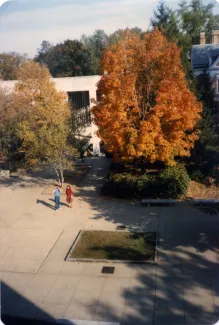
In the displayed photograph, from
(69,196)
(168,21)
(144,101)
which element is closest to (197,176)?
(144,101)

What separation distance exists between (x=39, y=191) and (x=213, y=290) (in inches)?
400

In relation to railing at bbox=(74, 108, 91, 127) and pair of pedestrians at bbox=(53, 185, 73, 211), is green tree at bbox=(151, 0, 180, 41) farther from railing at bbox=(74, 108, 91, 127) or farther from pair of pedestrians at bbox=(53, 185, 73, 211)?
pair of pedestrians at bbox=(53, 185, 73, 211)

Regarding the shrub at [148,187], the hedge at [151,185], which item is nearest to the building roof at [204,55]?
the hedge at [151,185]

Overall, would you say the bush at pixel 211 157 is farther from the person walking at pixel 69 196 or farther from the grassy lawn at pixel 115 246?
the person walking at pixel 69 196

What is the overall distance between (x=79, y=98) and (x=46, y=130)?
37.1 feet

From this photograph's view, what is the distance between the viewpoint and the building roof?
2742 centimetres

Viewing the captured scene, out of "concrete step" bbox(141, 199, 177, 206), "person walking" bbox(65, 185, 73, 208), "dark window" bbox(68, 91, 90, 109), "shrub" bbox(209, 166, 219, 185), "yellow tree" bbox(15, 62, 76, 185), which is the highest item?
"dark window" bbox(68, 91, 90, 109)

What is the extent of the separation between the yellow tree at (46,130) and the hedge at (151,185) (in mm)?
2634

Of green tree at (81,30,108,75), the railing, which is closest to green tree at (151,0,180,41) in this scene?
green tree at (81,30,108,75)

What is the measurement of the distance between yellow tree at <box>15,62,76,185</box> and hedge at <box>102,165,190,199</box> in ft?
8.64

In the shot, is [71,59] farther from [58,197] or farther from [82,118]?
[58,197]

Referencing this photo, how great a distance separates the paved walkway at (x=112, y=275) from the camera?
25.9 feet

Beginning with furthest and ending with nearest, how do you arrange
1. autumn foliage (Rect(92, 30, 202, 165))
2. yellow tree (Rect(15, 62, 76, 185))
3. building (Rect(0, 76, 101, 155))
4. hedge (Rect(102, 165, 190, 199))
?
building (Rect(0, 76, 101, 155)) < yellow tree (Rect(15, 62, 76, 185)) < hedge (Rect(102, 165, 190, 199)) < autumn foliage (Rect(92, 30, 202, 165))

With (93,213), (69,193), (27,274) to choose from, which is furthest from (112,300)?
(69,193)
